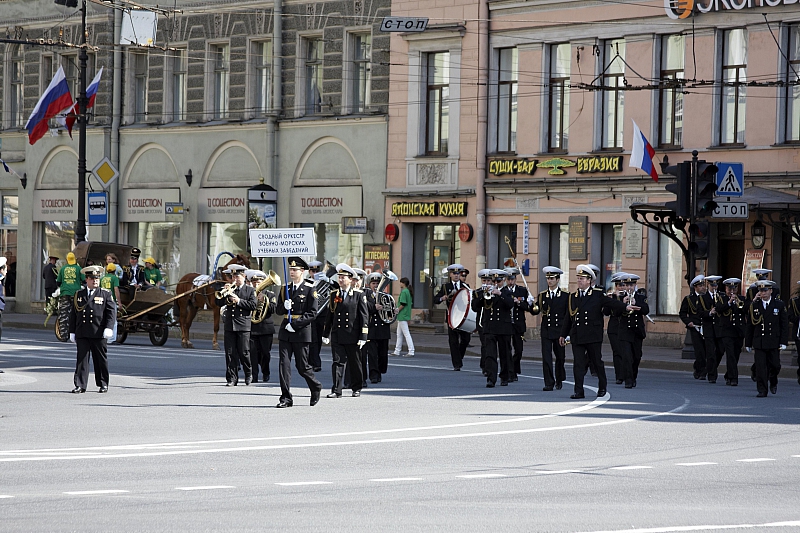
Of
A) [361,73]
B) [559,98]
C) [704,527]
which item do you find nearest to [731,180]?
[559,98]

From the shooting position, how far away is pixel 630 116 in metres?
32.6

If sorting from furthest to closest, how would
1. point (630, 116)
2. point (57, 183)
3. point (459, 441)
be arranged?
point (57, 183)
point (630, 116)
point (459, 441)

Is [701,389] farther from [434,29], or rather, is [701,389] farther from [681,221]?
[434,29]

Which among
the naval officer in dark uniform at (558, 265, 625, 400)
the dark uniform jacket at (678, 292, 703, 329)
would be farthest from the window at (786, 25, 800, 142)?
the naval officer in dark uniform at (558, 265, 625, 400)

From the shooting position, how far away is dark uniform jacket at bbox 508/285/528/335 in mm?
A: 21869

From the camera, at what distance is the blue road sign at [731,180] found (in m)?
27.9

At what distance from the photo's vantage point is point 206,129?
40.2 metres

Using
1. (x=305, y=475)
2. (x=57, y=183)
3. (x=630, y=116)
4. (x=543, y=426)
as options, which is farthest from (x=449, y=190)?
(x=305, y=475)

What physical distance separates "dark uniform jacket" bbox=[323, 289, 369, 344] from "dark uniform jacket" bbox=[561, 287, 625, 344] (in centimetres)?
294

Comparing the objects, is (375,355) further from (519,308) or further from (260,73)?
(260,73)

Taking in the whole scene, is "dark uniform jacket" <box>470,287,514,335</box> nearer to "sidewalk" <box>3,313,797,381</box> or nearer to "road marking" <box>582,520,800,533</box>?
"sidewalk" <box>3,313,797,381</box>

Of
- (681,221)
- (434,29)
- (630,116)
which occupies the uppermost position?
(434,29)

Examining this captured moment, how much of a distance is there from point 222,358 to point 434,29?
507 inches

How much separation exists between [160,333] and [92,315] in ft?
33.7
